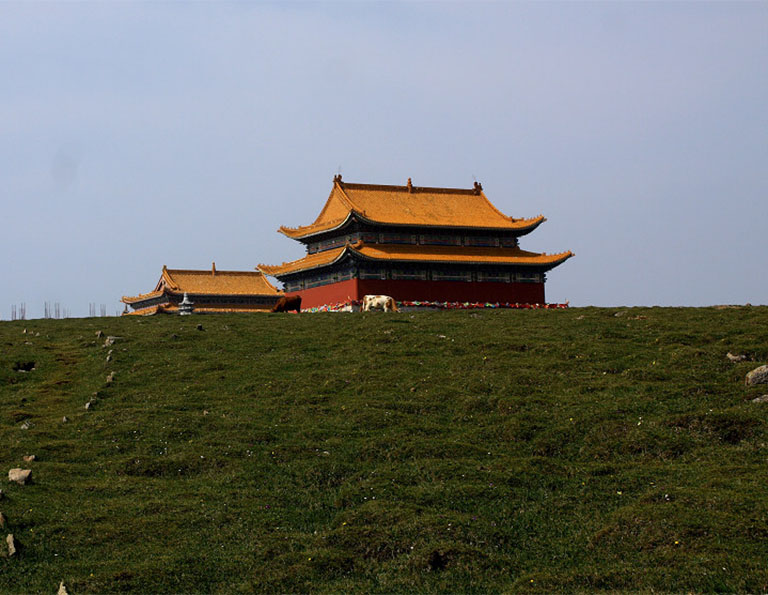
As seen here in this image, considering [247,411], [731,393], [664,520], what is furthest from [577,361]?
[664,520]

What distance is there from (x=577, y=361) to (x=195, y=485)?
1832 centimetres

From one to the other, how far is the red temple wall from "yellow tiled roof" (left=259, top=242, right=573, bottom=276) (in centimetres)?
213

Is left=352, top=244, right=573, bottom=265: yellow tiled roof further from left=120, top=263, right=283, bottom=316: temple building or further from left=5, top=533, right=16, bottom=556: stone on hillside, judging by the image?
left=5, top=533, right=16, bottom=556: stone on hillside

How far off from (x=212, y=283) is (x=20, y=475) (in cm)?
6905

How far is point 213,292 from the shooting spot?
89750mm

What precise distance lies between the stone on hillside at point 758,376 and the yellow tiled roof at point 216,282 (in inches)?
2618

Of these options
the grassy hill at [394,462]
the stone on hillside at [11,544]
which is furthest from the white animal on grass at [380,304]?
the stone on hillside at [11,544]

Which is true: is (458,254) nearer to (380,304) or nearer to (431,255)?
(431,255)

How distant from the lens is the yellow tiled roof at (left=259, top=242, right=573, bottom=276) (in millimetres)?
65750

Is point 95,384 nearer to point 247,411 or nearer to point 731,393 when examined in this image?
point 247,411

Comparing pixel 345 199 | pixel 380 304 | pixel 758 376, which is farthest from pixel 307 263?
pixel 758 376

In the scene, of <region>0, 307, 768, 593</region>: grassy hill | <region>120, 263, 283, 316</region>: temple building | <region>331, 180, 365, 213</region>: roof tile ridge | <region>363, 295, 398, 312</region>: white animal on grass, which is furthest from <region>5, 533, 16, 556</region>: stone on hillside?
<region>120, 263, 283, 316</region>: temple building

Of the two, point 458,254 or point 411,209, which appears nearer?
point 458,254

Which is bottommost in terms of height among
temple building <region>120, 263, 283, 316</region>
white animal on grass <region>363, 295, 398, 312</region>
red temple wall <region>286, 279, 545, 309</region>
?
white animal on grass <region>363, 295, 398, 312</region>
